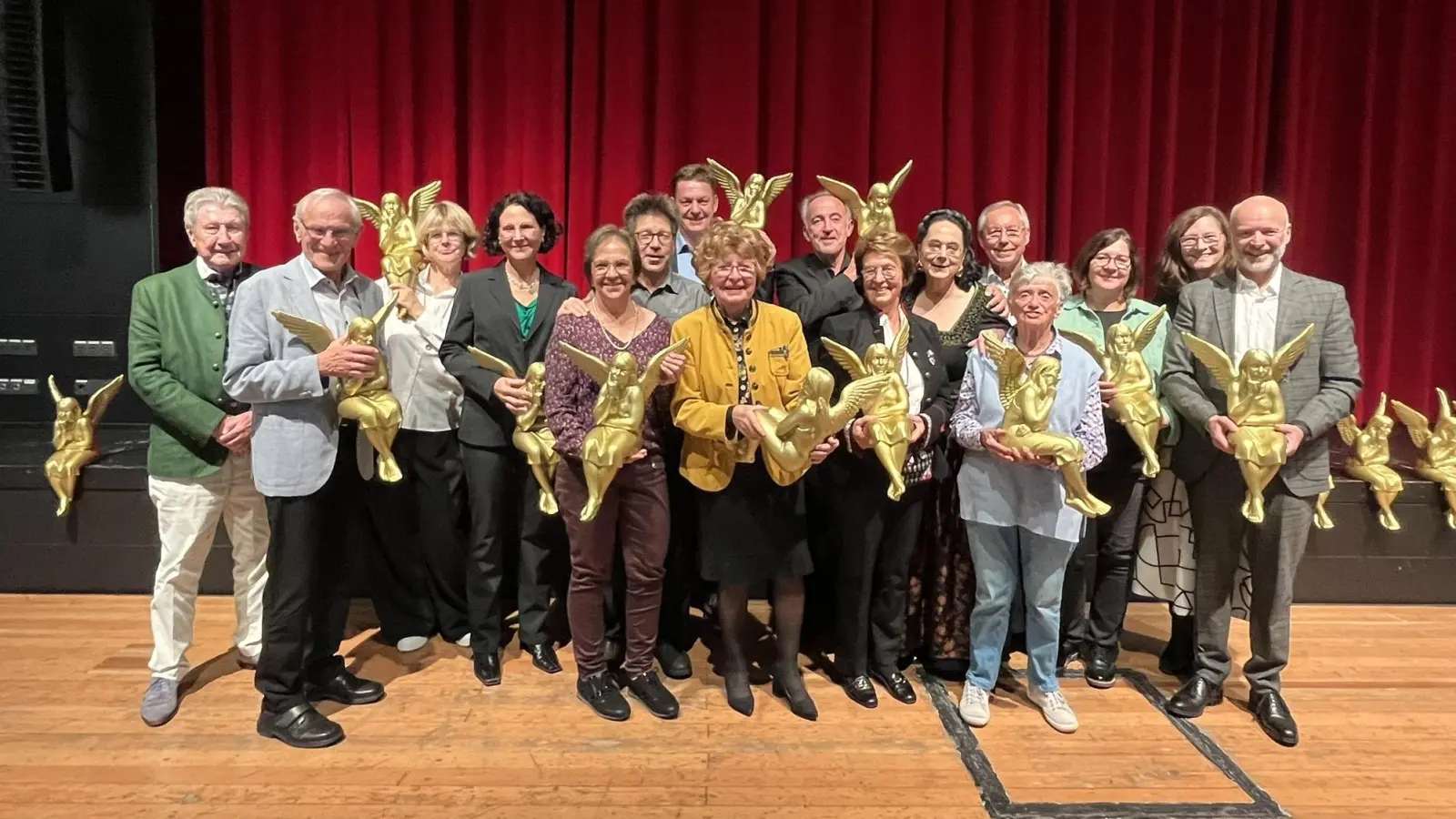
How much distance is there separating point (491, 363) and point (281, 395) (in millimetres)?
616

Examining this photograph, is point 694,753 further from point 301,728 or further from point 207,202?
point 207,202

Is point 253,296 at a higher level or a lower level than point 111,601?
higher

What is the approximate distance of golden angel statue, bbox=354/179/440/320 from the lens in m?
3.28

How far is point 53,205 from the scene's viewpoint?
4.27 m

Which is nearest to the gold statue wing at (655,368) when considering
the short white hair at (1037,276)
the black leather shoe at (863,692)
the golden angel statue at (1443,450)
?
the short white hair at (1037,276)

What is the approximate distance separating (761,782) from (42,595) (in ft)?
10.9

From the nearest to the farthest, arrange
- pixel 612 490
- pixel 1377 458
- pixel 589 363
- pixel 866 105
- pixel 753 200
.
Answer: pixel 589 363, pixel 612 490, pixel 753 200, pixel 1377 458, pixel 866 105

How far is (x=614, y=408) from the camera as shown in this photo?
8.30 feet

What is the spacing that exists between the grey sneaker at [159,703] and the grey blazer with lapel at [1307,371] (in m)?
3.29

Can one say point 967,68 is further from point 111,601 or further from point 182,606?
point 111,601

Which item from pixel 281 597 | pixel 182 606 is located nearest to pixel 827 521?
pixel 281 597

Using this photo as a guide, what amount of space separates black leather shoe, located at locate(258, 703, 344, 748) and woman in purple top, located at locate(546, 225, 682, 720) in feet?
2.46

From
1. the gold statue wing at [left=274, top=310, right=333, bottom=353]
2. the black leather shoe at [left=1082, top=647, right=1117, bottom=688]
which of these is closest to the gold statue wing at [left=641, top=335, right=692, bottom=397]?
the gold statue wing at [left=274, top=310, right=333, bottom=353]

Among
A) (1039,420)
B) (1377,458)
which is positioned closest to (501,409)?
(1039,420)
